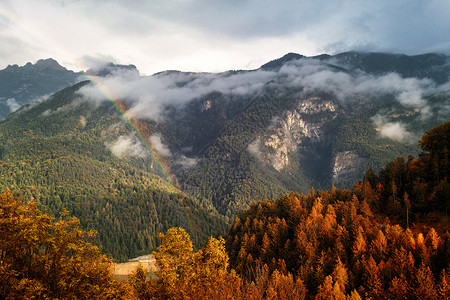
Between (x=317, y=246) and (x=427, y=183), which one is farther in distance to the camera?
(x=427, y=183)

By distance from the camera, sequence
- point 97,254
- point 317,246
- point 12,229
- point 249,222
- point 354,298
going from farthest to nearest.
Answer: point 249,222
point 317,246
point 354,298
point 97,254
point 12,229

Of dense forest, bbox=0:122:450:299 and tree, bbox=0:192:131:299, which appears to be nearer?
tree, bbox=0:192:131:299

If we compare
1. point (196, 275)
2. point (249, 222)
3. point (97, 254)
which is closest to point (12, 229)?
point (97, 254)

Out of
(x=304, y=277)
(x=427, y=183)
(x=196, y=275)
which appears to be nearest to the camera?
(x=196, y=275)

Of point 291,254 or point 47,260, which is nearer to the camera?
point 47,260

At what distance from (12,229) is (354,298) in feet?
172

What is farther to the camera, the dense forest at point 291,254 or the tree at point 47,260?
the dense forest at point 291,254

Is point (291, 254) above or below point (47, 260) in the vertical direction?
below

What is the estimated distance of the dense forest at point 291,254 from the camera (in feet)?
86.5

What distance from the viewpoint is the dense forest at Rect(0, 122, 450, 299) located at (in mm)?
26375

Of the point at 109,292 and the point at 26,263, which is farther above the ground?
the point at 26,263

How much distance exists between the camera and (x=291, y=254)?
289 ft

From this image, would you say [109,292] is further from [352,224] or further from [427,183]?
[427,183]

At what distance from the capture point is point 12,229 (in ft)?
82.8
